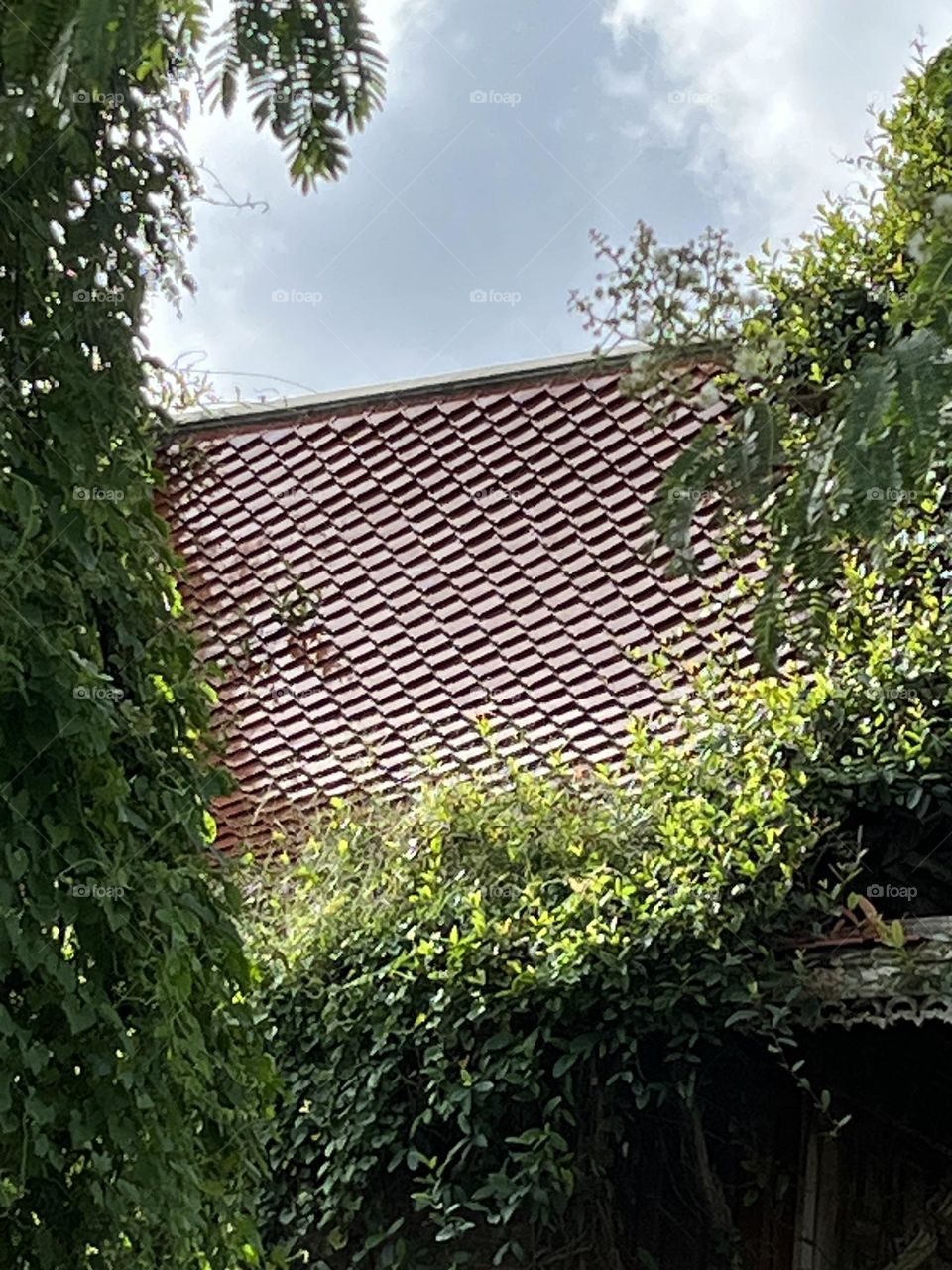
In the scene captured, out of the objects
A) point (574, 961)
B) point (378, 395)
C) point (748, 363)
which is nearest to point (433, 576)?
point (378, 395)

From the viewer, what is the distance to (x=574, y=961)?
500 centimetres

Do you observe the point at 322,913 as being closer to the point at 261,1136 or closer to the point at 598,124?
the point at 261,1136

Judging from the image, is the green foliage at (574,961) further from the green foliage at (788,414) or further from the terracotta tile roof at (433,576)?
the green foliage at (788,414)

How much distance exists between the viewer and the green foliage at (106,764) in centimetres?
296

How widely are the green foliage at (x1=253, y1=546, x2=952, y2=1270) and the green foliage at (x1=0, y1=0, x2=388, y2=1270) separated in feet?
5.34

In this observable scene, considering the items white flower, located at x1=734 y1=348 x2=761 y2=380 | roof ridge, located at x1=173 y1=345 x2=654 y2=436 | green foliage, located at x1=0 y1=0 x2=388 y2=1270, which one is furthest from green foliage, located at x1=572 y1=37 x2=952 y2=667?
roof ridge, located at x1=173 y1=345 x2=654 y2=436

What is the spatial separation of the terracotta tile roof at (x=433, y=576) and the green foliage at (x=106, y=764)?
3.07 metres

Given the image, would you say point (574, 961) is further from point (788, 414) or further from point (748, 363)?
point (748, 363)

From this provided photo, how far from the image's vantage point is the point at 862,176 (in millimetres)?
6711

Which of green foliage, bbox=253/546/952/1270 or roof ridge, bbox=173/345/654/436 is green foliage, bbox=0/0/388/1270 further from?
roof ridge, bbox=173/345/654/436

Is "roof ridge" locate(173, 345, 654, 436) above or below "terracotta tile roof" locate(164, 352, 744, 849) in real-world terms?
above

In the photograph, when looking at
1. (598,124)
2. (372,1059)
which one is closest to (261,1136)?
(372,1059)

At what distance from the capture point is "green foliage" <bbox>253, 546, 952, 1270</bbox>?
16.4 ft

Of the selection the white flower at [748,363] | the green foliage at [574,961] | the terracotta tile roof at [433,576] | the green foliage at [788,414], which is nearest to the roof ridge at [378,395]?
the terracotta tile roof at [433,576]
